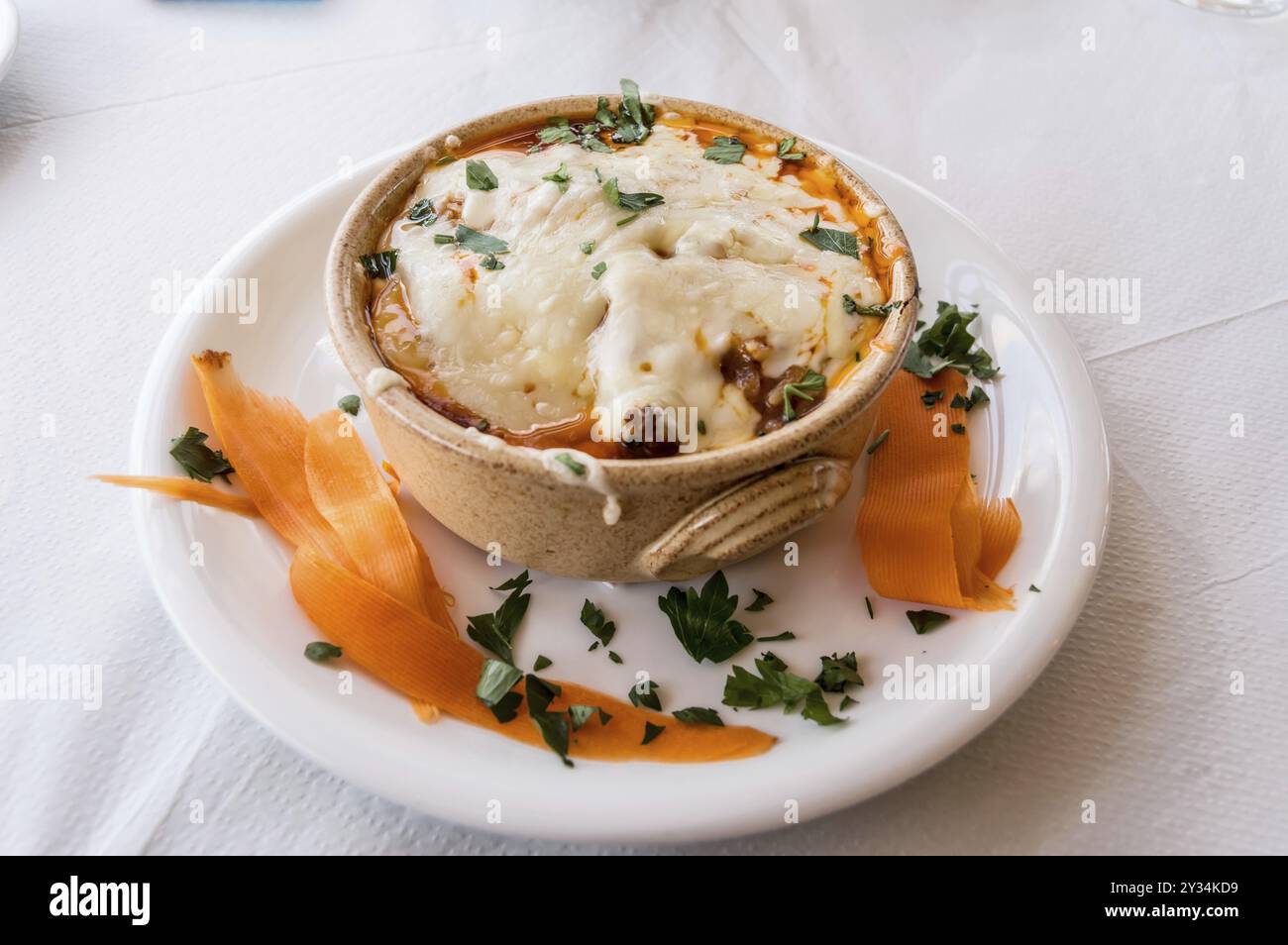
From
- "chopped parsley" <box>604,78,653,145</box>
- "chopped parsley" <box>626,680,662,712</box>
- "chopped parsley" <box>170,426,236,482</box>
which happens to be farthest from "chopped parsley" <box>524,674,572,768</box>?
"chopped parsley" <box>604,78,653,145</box>

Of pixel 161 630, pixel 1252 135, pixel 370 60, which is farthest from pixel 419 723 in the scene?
pixel 1252 135

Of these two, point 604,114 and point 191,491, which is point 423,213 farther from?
point 191,491

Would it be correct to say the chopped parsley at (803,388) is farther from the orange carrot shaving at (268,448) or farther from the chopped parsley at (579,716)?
the orange carrot shaving at (268,448)

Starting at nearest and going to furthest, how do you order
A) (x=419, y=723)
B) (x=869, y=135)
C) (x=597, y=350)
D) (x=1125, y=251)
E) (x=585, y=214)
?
(x=419, y=723) → (x=597, y=350) → (x=585, y=214) → (x=1125, y=251) → (x=869, y=135)

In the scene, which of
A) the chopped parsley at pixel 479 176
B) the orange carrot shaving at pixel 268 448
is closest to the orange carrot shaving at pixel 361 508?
the orange carrot shaving at pixel 268 448

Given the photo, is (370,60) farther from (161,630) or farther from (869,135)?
(161,630)

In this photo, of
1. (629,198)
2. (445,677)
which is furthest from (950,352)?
(445,677)
